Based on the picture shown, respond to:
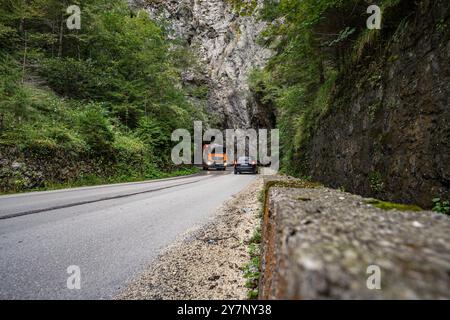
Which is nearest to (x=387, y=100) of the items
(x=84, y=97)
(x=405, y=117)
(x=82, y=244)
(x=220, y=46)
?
(x=405, y=117)

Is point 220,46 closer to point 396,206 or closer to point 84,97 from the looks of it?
point 84,97

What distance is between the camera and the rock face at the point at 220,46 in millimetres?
36344

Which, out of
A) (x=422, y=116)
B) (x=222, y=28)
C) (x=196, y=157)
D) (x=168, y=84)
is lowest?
(x=196, y=157)

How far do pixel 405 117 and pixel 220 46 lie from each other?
39.0 m

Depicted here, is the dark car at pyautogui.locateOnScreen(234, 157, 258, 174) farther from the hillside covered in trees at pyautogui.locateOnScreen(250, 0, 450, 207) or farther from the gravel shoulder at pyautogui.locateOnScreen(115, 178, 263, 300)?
the gravel shoulder at pyautogui.locateOnScreen(115, 178, 263, 300)

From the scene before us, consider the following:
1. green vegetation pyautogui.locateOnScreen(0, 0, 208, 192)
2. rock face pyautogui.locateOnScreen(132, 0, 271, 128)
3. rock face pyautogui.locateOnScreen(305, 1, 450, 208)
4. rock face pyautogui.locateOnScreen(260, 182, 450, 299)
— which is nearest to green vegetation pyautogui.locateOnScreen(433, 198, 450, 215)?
rock face pyautogui.locateOnScreen(305, 1, 450, 208)

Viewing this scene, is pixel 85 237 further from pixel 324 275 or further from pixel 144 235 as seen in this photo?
pixel 324 275

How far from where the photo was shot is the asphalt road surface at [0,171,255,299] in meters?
2.05

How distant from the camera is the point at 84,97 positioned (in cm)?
1809

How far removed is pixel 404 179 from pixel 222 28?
133 feet

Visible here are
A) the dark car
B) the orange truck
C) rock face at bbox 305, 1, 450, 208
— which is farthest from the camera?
the orange truck

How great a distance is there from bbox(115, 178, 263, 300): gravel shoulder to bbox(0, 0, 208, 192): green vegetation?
32.3 feet

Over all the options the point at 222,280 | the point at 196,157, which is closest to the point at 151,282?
the point at 222,280

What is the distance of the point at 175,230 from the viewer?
396 centimetres
